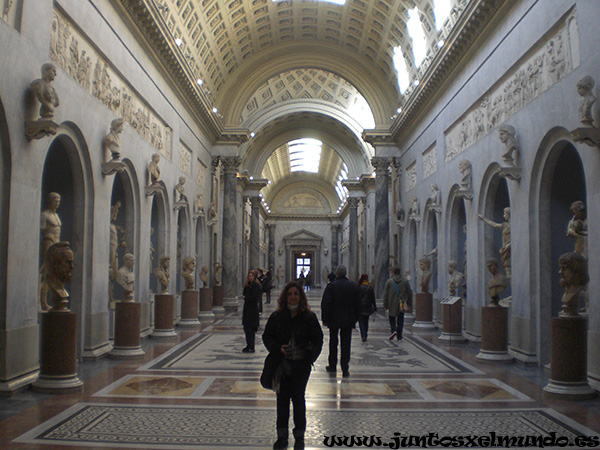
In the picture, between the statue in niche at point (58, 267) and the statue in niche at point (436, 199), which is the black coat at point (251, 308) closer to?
the statue in niche at point (58, 267)

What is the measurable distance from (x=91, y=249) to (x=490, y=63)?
34.9 ft

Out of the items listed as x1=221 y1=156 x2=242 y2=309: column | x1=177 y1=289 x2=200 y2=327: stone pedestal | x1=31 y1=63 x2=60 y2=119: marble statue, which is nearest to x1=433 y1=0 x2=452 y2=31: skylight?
x1=177 y1=289 x2=200 y2=327: stone pedestal

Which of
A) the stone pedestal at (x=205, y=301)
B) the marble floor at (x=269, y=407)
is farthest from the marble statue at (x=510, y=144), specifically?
the stone pedestal at (x=205, y=301)

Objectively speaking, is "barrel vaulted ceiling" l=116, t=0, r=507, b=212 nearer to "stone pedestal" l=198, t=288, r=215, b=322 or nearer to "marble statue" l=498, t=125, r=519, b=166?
"marble statue" l=498, t=125, r=519, b=166

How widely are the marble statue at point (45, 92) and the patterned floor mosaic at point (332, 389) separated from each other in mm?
4408

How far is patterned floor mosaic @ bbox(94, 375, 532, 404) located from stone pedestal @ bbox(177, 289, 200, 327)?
949 centimetres

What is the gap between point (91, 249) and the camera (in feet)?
39.0

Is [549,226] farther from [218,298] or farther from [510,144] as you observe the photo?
[218,298]

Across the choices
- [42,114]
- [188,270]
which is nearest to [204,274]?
[188,270]

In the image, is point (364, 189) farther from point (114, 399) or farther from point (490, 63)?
point (114, 399)

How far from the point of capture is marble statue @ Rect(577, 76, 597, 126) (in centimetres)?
862

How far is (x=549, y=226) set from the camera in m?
11.5

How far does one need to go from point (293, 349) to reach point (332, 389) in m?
3.54

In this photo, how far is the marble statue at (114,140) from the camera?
12.4m
